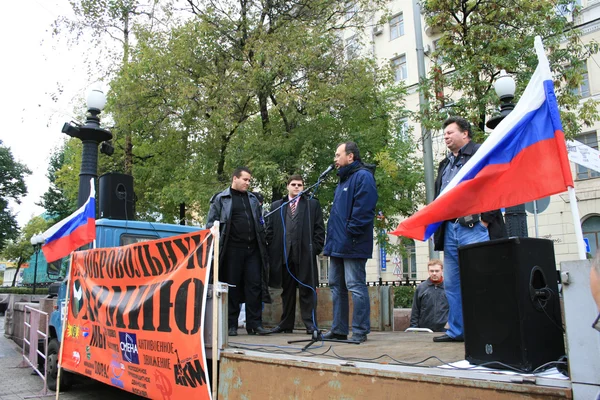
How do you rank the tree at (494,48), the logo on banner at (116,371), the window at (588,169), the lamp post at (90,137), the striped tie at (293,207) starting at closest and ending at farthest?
the logo on banner at (116,371) → the striped tie at (293,207) → the lamp post at (90,137) → the tree at (494,48) → the window at (588,169)

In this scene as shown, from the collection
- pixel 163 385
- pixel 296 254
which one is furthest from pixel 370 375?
pixel 296 254

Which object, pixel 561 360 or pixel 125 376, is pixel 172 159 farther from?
pixel 561 360

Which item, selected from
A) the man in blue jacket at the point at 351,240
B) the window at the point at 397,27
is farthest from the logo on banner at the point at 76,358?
the window at the point at 397,27

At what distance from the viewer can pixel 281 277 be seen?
633 centimetres

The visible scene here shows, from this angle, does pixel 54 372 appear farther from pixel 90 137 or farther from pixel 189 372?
pixel 90 137

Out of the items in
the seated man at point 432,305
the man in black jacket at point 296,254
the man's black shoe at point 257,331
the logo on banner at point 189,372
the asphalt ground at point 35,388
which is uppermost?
the man in black jacket at point 296,254

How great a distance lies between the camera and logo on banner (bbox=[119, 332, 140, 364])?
468 cm

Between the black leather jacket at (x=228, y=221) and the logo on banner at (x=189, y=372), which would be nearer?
the logo on banner at (x=189, y=372)

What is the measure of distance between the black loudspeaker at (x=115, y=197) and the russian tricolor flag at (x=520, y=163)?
626 centimetres

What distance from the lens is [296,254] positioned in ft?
20.1

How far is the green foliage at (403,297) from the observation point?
13430 mm

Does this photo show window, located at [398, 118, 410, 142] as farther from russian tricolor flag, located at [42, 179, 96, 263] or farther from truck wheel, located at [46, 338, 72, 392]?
truck wheel, located at [46, 338, 72, 392]

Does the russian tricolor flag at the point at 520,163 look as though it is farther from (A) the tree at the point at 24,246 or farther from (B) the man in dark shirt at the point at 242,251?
(A) the tree at the point at 24,246

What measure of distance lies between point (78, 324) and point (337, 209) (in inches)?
135
